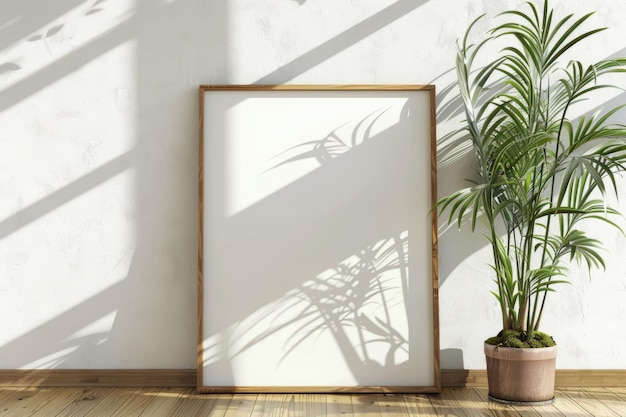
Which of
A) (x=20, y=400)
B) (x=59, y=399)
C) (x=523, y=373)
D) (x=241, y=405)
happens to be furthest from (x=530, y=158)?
(x=20, y=400)

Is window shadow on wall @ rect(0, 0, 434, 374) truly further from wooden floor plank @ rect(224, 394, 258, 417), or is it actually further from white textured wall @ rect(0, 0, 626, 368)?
wooden floor plank @ rect(224, 394, 258, 417)

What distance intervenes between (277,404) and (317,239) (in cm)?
63

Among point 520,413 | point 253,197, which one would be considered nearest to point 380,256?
point 253,197

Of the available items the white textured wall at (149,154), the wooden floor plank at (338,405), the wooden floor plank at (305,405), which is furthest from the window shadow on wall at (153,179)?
the wooden floor plank at (338,405)

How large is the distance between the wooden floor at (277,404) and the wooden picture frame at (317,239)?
0.09 m

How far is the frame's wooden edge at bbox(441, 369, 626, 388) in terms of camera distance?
2537mm

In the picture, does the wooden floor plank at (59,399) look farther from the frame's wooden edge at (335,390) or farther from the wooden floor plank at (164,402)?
the frame's wooden edge at (335,390)

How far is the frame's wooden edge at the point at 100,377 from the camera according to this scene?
2.56 metres

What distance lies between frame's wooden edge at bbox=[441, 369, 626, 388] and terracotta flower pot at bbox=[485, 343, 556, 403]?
0.23 m

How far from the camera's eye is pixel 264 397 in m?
2.45

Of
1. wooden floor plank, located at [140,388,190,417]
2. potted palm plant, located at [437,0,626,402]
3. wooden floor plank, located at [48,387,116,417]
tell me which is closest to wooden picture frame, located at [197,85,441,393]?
wooden floor plank, located at [140,388,190,417]

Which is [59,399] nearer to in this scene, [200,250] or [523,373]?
[200,250]

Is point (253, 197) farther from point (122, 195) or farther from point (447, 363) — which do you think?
point (447, 363)

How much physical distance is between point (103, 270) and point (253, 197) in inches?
26.2
